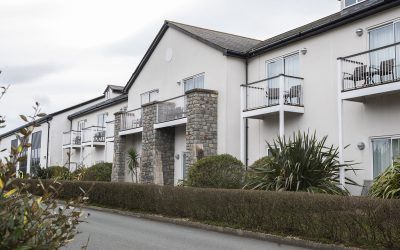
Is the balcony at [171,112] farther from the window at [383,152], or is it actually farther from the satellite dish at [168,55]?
the window at [383,152]

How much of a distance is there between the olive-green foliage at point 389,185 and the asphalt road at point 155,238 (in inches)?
115

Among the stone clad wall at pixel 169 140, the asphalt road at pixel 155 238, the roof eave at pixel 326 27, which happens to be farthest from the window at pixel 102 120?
the asphalt road at pixel 155 238

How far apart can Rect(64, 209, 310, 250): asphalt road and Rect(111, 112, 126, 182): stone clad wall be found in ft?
43.0

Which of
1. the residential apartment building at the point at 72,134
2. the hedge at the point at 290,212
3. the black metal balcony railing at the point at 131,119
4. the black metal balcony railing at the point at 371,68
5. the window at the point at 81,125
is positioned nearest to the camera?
the hedge at the point at 290,212

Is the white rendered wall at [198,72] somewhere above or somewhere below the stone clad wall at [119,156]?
above

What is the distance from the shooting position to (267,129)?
1900 centimetres

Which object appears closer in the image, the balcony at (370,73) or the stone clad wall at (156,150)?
the balcony at (370,73)

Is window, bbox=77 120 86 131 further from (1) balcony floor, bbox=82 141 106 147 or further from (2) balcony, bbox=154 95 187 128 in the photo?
(2) balcony, bbox=154 95 187 128

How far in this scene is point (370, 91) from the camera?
1375cm

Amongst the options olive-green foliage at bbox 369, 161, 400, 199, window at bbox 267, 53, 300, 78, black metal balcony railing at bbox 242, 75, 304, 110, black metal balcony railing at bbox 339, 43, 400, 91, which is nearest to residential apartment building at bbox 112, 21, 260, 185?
black metal balcony railing at bbox 242, 75, 304, 110

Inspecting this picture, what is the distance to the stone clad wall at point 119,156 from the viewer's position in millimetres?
26719

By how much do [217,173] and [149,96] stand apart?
35.3 feet

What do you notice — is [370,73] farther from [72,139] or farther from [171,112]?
[72,139]

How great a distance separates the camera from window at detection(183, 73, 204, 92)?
2208 cm
